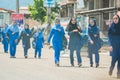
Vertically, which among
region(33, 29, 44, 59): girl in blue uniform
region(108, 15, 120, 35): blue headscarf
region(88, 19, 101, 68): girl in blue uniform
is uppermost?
region(108, 15, 120, 35): blue headscarf

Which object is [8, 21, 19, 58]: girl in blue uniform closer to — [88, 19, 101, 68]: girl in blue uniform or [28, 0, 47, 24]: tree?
[88, 19, 101, 68]: girl in blue uniform

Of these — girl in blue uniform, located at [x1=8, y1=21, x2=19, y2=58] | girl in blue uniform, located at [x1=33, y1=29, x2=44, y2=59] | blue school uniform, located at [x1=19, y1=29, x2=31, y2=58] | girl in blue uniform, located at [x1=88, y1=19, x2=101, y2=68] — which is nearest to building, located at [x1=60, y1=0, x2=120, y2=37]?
girl in blue uniform, located at [x1=33, y1=29, x2=44, y2=59]

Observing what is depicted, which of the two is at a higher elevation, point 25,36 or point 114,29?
point 114,29

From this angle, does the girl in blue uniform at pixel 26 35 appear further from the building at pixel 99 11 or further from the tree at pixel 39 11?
the tree at pixel 39 11

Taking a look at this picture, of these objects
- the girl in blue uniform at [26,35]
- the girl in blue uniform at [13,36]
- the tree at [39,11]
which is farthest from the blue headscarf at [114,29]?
the tree at [39,11]

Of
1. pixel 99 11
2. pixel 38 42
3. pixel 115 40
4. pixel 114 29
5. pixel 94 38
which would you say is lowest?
pixel 38 42

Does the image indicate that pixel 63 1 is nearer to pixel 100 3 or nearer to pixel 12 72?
pixel 100 3

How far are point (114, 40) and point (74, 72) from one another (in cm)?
217

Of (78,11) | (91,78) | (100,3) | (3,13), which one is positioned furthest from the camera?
(3,13)

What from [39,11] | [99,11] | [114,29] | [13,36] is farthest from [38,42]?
[39,11]

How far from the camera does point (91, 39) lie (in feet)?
62.7

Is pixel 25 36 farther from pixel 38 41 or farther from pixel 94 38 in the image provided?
pixel 94 38

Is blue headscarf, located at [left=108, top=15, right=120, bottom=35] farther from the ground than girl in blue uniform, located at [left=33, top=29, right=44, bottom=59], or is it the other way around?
blue headscarf, located at [left=108, top=15, right=120, bottom=35]

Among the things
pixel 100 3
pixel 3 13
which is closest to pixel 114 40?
pixel 100 3
